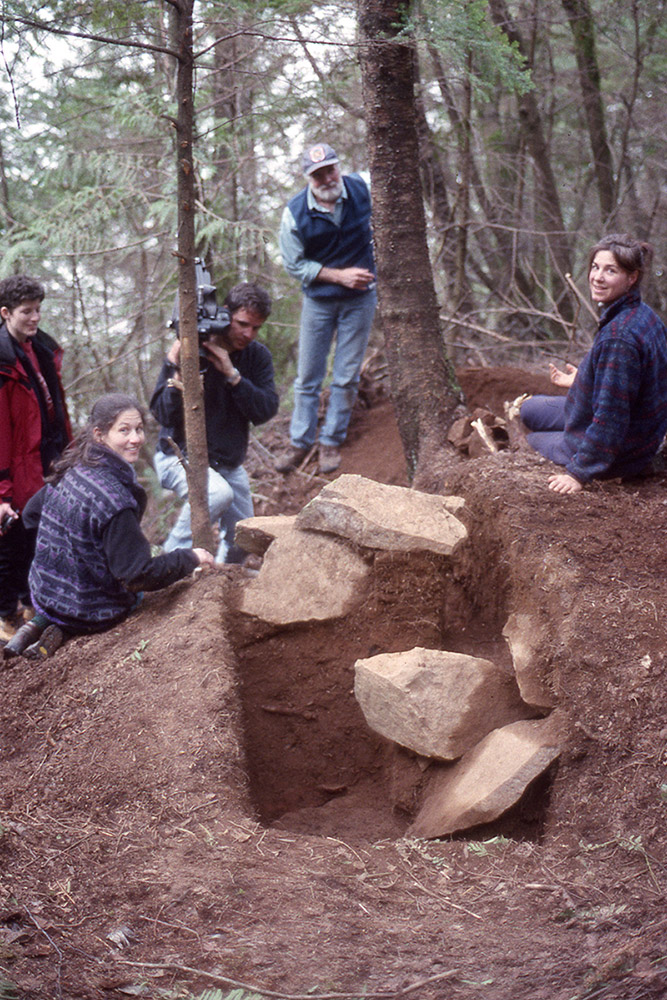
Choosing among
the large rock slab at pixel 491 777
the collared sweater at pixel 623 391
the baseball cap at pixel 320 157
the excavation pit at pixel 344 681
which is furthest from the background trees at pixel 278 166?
the large rock slab at pixel 491 777

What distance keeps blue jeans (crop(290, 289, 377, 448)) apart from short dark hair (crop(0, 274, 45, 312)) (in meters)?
2.37

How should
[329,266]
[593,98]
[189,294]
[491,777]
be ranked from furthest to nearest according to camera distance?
[593,98]
[329,266]
[189,294]
[491,777]

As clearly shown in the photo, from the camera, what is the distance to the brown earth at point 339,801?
2.47m

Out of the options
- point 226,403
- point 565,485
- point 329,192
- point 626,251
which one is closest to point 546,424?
point 565,485

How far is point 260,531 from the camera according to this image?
488 centimetres

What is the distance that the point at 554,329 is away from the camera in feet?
32.8

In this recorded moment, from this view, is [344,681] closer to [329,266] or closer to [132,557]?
[132,557]

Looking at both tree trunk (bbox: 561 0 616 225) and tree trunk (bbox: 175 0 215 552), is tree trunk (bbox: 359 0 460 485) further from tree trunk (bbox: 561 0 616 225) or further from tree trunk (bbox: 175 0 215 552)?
tree trunk (bbox: 561 0 616 225)

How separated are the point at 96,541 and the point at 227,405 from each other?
163cm

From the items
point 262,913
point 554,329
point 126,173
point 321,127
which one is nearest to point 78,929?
point 262,913

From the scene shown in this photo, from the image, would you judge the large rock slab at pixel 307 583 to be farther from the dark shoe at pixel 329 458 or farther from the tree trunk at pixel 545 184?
the tree trunk at pixel 545 184

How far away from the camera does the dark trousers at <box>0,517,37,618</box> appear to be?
509 cm

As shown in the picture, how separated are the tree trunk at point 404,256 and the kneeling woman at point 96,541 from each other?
1981mm

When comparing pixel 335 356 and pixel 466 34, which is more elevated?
pixel 466 34
